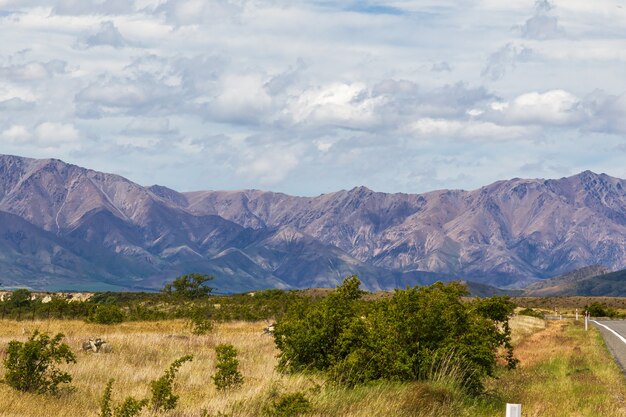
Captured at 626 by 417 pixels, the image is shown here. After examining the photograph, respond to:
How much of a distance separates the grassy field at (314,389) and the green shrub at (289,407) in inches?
11.5

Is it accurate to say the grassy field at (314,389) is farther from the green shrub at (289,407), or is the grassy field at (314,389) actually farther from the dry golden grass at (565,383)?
the green shrub at (289,407)

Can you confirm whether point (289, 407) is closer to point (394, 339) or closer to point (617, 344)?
point (394, 339)

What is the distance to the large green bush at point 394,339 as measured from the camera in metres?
18.6

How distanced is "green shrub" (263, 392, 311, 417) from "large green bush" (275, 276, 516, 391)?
11.8 ft

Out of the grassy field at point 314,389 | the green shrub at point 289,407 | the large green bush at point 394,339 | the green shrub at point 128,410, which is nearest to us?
the green shrub at point 128,410

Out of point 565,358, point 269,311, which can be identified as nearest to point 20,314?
point 269,311

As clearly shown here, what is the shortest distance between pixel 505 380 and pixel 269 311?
36733mm

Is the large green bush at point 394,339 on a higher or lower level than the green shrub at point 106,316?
higher

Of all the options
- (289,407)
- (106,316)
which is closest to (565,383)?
(289,407)

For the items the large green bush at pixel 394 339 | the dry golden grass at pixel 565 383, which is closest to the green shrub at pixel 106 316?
the dry golden grass at pixel 565 383

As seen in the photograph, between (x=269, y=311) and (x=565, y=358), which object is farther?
(x=269, y=311)

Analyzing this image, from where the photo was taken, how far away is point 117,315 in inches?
1913

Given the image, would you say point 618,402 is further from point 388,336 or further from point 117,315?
point 117,315

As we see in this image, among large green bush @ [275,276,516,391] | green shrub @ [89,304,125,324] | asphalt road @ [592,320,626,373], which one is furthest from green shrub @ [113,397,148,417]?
green shrub @ [89,304,125,324]
